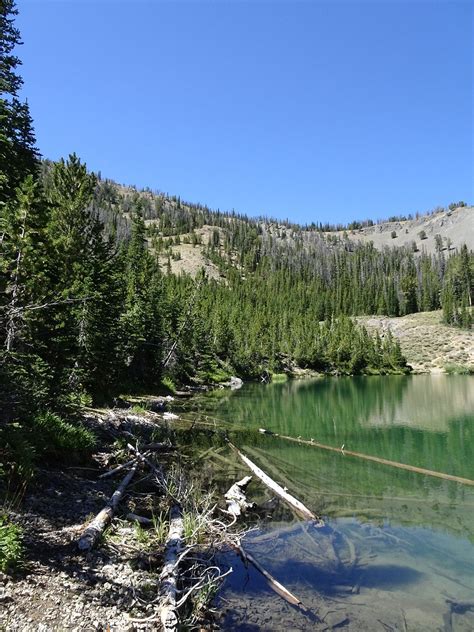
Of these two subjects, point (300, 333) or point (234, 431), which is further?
point (300, 333)

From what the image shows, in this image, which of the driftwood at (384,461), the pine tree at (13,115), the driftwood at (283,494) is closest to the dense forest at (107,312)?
Answer: the pine tree at (13,115)

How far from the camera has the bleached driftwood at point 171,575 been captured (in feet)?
23.0

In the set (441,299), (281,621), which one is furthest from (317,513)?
(441,299)

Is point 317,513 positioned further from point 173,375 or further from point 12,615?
point 173,375

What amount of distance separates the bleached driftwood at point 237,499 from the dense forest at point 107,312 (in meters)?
6.95

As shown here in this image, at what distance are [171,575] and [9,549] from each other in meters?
2.94

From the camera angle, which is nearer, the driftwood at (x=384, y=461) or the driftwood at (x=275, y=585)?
the driftwood at (x=275, y=585)

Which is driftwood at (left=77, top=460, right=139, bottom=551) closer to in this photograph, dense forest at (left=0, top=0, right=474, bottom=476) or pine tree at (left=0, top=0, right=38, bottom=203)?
dense forest at (left=0, top=0, right=474, bottom=476)

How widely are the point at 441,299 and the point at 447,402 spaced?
114 metres

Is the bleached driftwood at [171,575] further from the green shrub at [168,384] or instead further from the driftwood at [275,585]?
the green shrub at [168,384]

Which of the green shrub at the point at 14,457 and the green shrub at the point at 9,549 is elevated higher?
the green shrub at the point at 14,457

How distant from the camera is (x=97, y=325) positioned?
28203 millimetres

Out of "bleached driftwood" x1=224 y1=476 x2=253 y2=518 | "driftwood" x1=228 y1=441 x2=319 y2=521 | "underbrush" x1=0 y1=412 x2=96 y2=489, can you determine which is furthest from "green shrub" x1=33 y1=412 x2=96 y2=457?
"driftwood" x1=228 y1=441 x2=319 y2=521

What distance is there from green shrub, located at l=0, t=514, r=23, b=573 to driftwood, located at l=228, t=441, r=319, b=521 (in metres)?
9.37
